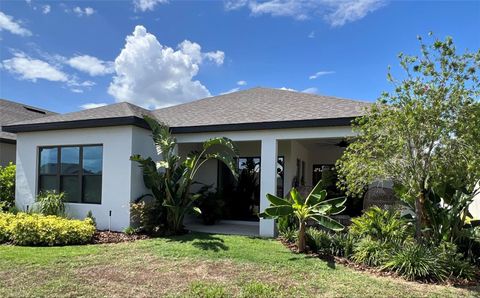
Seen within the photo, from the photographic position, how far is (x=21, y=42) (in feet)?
50.7

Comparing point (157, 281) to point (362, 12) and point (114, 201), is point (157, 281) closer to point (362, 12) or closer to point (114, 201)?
point (114, 201)

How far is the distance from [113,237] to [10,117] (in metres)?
12.0

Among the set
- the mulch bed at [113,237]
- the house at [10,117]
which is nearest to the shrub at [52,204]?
the mulch bed at [113,237]

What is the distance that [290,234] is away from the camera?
9.52 m

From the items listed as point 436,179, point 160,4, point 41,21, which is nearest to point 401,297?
point 436,179

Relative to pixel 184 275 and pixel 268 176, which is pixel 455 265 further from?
pixel 268 176

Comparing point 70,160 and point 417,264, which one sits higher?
point 70,160

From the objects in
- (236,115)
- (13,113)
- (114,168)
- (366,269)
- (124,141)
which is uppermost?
(13,113)

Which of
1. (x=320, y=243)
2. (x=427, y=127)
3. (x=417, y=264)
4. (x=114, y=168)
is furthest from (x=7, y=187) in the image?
(x=427, y=127)

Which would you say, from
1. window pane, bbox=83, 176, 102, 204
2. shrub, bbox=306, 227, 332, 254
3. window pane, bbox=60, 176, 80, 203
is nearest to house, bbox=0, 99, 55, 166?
window pane, bbox=60, 176, 80, 203

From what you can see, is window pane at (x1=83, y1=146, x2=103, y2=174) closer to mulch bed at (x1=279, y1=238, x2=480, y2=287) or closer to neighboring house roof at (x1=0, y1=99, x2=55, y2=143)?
neighboring house roof at (x1=0, y1=99, x2=55, y2=143)

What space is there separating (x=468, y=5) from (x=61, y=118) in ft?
41.9

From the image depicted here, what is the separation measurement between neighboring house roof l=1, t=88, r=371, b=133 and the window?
0.86 metres

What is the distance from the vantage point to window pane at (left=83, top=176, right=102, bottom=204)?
11.7 meters
